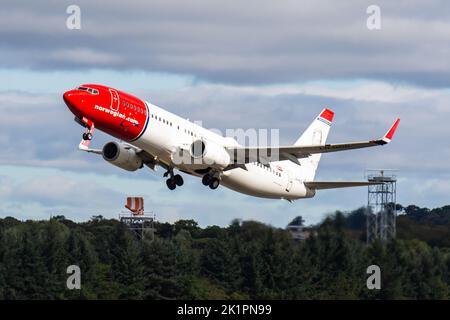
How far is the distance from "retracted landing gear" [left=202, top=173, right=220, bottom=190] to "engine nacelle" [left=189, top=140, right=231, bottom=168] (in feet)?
5.48

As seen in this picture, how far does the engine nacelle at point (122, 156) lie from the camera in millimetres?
74688

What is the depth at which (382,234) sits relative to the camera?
72750 mm

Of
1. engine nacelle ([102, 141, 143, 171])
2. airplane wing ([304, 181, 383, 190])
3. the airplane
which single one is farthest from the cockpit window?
airplane wing ([304, 181, 383, 190])

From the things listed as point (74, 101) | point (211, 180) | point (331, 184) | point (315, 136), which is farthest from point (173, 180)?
point (315, 136)

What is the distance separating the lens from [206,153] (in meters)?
72.0

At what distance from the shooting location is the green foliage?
73.5 m

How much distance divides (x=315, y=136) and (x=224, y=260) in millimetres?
11651

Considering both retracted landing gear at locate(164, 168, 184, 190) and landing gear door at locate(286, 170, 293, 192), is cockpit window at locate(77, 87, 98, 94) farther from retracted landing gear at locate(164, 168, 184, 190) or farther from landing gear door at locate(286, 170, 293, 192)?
landing gear door at locate(286, 170, 293, 192)

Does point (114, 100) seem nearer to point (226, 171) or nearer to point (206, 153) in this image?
point (206, 153)

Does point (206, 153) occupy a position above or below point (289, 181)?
above
